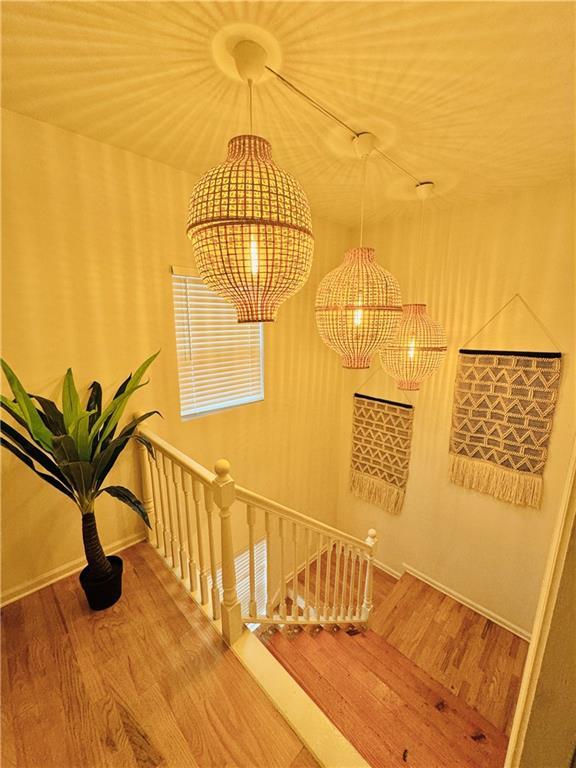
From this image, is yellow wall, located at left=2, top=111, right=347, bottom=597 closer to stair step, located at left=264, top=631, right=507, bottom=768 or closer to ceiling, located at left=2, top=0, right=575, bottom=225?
ceiling, located at left=2, top=0, right=575, bottom=225

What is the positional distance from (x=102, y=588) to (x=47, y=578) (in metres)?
0.44

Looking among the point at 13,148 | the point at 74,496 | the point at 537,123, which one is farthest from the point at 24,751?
the point at 537,123

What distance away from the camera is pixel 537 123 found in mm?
1428

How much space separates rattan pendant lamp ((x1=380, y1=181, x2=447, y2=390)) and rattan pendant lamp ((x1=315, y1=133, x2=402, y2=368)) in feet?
1.50

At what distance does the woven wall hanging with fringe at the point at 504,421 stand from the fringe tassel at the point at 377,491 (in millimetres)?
616

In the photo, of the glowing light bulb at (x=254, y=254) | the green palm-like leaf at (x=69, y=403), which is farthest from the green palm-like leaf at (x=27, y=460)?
the glowing light bulb at (x=254, y=254)

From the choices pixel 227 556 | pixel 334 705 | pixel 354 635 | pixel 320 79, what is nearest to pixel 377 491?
pixel 354 635

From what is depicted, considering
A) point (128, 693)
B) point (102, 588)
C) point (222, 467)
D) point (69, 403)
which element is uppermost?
point (69, 403)

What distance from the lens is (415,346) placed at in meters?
1.85

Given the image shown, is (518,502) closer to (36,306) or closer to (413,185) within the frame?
(413,185)

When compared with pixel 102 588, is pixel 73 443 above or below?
above

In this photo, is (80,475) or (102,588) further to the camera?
(102,588)

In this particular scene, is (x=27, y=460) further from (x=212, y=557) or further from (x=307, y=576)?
(x=307, y=576)

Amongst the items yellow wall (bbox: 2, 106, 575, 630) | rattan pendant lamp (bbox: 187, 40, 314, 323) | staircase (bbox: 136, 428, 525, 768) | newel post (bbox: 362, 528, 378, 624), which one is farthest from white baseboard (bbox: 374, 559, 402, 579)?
rattan pendant lamp (bbox: 187, 40, 314, 323)
